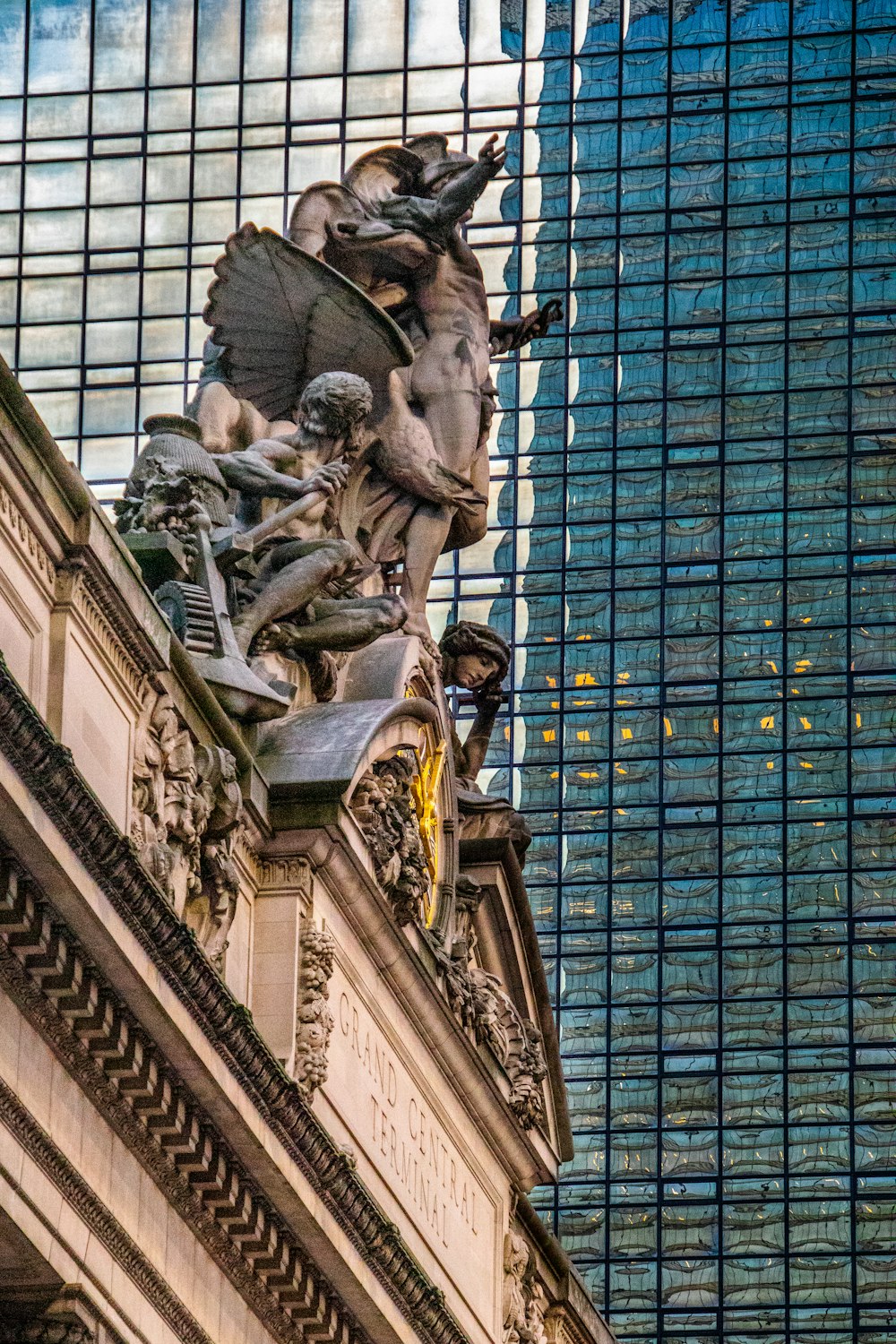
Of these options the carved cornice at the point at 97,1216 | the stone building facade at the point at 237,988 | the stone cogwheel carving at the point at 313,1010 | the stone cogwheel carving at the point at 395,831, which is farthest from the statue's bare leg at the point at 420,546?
the carved cornice at the point at 97,1216

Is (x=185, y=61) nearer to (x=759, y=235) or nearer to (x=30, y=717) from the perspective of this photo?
(x=759, y=235)

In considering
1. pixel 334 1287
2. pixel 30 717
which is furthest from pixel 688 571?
pixel 30 717

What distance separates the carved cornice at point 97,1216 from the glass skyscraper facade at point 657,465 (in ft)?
152

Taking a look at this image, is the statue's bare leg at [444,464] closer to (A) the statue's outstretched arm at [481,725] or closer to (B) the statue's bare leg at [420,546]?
(B) the statue's bare leg at [420,546]

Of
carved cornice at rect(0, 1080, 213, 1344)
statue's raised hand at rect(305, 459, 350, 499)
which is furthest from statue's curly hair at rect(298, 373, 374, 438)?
carved cornice at rect(0, 1080, 213, 1344)

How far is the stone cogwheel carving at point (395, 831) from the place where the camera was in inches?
1464

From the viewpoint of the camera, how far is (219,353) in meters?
41.6

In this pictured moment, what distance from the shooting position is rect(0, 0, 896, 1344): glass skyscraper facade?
→ 260 ft

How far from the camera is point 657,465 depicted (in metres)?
85.1

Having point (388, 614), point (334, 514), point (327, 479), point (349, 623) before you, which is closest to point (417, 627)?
point (334, 514)

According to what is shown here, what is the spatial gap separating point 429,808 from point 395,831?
2303 millimetres

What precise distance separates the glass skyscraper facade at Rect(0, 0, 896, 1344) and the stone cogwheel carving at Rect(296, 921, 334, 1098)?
140ft

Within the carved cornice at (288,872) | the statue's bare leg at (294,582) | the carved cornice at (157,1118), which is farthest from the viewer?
the statue's bare leg at (294,582)

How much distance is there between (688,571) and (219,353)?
4337 cm
